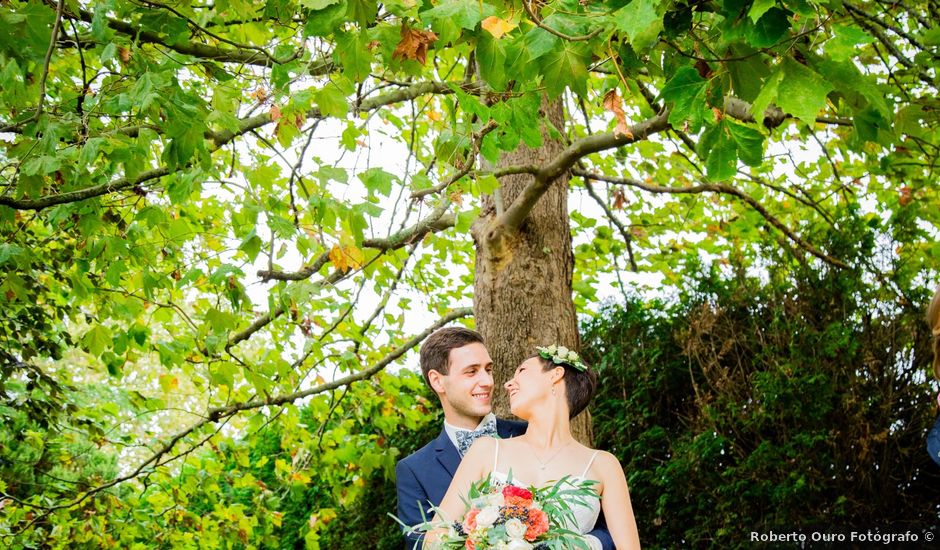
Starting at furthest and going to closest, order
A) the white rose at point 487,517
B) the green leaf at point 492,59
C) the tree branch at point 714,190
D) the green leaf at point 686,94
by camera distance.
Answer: the tree branch at point 714,190, the green leaf at point 492,59, the white rose at point 487,517, the green leaf at point 686,94

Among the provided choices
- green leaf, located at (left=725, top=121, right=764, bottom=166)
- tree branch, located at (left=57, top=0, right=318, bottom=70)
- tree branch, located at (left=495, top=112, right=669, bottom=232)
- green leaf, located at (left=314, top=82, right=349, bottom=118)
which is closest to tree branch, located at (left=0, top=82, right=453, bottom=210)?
tree branch, located at (left=57, top=0, right=318, bottom=70)

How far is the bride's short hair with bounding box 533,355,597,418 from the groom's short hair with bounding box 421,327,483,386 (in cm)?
42

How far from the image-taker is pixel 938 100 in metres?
4.62

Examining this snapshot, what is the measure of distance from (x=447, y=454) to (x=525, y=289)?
125 centimetres

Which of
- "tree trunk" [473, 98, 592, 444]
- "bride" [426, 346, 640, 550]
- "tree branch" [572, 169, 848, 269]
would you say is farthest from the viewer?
"tree branch" [572, 169, 848, 269]

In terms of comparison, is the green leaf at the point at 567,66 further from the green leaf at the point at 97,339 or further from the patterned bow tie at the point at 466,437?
the green leaf at the point at 97,339

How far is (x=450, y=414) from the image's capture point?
3828 millimetres

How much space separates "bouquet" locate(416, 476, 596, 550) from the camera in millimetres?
2754

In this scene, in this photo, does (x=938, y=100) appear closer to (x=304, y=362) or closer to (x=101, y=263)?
(x=101, y=263)

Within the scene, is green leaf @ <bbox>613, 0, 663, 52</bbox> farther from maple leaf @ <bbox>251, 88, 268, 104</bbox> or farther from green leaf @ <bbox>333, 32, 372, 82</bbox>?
maple leaf @ <bbox>251, 88, 268, 104</bbox>

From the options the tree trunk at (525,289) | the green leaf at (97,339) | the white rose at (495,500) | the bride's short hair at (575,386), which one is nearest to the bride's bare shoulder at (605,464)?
the bride's short hair at (575,386)

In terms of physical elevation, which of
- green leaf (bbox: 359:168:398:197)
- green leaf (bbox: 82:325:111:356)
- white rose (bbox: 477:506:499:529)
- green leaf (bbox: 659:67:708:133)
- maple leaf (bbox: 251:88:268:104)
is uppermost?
maple leaf (bbox: 251:88:268:104)

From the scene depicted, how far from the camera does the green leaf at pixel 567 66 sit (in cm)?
286

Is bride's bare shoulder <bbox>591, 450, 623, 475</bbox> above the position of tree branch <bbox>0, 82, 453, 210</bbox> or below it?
below
